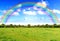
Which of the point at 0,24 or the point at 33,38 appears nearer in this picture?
the point at 33,38

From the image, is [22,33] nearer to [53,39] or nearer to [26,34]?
[26,34]

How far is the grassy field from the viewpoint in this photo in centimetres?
985

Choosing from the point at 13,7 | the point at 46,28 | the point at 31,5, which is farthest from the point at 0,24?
the point at 46,28

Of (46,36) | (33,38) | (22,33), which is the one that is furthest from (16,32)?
(46,36)

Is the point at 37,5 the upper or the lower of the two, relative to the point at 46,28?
upper

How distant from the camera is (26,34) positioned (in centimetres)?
1020

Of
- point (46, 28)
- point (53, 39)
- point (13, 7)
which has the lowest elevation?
point (53, 39)

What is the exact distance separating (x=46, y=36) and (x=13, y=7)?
3057 mm

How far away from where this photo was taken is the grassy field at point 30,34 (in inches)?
388

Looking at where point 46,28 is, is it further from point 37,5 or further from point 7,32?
point 7,32

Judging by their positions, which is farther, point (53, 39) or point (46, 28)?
point (46, 28)

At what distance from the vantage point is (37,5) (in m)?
10.6

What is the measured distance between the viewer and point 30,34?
1017 cm

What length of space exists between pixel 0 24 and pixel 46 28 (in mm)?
3270
